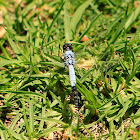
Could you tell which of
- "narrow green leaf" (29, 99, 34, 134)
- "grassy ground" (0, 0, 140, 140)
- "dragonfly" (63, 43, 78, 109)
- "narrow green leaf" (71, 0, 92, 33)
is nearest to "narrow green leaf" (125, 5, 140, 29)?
"grassy ground" (0, 0, 140, 140)

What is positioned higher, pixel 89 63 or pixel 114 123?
pixel 89 63

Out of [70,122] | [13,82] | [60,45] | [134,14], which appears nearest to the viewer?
[70,122]

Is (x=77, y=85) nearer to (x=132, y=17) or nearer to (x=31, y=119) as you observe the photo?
(x=31, y=119)

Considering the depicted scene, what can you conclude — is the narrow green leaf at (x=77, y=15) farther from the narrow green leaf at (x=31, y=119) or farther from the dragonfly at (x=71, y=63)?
the narrow green leaf at (x=31, y=119)

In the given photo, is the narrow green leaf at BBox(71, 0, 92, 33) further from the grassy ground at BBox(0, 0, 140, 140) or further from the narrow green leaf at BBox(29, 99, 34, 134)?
the narrow green leaf at BBox(29, 99, 34, 134)

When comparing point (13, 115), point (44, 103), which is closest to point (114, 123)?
point (44, 103)

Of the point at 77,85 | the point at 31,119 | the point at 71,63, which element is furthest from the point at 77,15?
the point at 31,119

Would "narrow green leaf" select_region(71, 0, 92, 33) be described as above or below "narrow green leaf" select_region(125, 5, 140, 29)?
above

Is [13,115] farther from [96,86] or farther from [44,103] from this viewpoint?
[96,86]

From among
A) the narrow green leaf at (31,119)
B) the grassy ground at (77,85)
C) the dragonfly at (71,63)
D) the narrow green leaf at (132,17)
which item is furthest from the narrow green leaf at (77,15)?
the narrow green leaf at (31,119)
